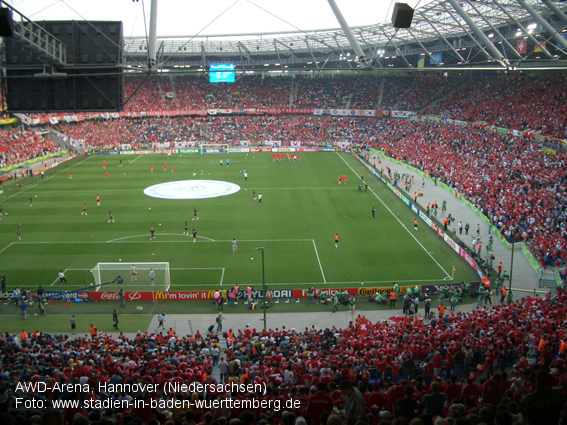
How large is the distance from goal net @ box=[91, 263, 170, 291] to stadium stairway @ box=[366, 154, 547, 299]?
2005 cm

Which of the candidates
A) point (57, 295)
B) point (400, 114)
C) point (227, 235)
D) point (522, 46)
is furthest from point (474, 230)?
point (400, 114)

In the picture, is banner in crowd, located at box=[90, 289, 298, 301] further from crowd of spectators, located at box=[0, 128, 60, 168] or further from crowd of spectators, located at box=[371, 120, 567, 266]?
crowd of spectators, located at box=[0, 128, 60, 168]

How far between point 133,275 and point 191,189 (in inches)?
936

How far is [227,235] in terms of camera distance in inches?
1490

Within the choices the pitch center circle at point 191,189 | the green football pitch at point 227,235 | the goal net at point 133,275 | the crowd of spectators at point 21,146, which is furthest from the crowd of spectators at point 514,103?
the crowd of spectators at point 21,146

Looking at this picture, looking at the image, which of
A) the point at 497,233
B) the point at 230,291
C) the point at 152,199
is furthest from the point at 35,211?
the point at 497,233

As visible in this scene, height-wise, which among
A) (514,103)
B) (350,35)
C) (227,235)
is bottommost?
(227,235)

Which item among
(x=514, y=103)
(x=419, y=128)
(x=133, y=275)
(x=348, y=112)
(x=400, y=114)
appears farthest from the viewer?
(x=348, y=112)

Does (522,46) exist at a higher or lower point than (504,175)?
higher

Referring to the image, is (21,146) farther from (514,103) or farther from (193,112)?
(514,103)

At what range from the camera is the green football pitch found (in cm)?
3058

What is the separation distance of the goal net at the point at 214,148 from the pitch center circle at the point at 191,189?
74.8 ft

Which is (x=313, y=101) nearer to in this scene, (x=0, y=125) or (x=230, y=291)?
(x=0, y=125)

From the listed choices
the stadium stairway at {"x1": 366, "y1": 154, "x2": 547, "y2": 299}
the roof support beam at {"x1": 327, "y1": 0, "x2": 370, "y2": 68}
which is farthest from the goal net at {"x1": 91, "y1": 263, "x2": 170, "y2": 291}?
the stadium stairway at {"x1": 366, "y1": 154, "x2": 547, "y2": 299}
